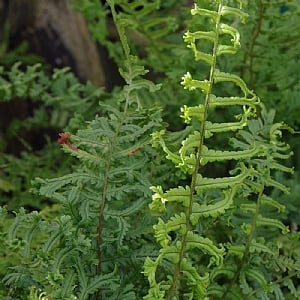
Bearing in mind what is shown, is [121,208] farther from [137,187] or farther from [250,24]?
[250,24]

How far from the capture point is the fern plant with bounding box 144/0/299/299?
0.83m

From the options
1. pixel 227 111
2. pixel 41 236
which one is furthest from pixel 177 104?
pixel 41 236

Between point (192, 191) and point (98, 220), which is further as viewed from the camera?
point (98, 220)

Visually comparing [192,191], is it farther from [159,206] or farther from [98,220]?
[98,220]

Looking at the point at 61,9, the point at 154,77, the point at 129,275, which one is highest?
the point at 129,275

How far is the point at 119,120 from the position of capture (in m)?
1.02

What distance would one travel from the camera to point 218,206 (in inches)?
34.3

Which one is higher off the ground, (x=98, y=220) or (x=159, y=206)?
(x=159, y=206)

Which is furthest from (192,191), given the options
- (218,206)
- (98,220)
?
(98,220)

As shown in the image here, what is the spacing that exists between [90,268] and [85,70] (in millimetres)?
1243

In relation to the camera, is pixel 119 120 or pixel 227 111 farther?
pixel 227 111

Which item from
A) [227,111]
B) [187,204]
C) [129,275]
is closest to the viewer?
[187,204]

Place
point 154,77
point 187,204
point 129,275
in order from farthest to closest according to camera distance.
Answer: point 154,77 < point 129,275 < point 187,204

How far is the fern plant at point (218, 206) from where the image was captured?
83 cm
